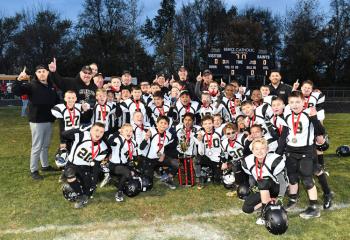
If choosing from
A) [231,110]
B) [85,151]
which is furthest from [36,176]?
[231,110]

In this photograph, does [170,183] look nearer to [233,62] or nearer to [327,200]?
[327,200]

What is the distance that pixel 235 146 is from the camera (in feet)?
23.4

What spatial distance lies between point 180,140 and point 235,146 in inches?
44.8

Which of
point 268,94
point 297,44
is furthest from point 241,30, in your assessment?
point 268,94

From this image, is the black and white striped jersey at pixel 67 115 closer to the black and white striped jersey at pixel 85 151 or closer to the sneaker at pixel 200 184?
the black and white striped jersey at pixel 85 151

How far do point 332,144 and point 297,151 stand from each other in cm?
681

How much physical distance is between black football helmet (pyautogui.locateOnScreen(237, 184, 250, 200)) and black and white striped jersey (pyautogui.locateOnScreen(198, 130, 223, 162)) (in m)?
1.12

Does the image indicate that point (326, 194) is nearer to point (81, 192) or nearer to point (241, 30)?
point (81, 192)

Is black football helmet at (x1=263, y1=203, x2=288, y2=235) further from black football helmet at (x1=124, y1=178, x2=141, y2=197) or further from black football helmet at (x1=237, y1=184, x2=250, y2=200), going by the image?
black football helmet at (x1=124, y1=178, x2=141, y2=197)

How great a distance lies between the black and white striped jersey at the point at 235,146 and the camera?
7109 millimetres

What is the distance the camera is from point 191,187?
7.21 meters

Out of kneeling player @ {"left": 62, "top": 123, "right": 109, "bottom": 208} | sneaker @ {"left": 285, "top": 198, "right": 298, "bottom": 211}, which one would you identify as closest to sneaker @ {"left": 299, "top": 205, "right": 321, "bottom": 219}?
sneaker @ {"left": 285, "top": 198, "right": 298, "bottom": 211}

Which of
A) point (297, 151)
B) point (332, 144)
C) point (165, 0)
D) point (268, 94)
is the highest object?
point (165, 0)

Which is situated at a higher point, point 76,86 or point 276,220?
point 76,86
